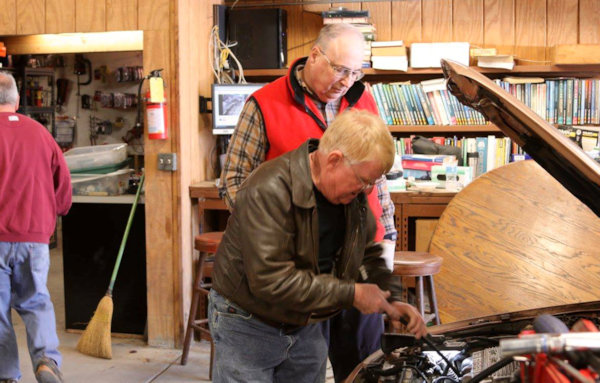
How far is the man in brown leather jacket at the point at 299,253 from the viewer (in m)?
1.60

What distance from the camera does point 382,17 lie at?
17.9 feet

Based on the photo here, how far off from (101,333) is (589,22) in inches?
161

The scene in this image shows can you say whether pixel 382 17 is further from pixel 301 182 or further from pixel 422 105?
pixel 301 182

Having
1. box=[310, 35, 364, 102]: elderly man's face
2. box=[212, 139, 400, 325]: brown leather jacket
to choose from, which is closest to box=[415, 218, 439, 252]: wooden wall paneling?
box=[310, 35, 364, 102]: elderly man's face

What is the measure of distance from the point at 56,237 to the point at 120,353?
175 inches

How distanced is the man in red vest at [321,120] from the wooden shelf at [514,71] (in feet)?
8.14

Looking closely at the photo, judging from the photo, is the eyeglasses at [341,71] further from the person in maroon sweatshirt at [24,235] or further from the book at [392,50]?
the book at [392,50]

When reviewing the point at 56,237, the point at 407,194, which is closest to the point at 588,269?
the point at 407,194

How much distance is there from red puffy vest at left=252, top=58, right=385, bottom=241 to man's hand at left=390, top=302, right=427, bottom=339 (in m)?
0.86

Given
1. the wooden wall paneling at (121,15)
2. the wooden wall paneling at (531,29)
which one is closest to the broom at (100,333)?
the wooden wall paneling at (121,15)

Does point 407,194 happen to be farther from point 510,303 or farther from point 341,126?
point 341,126

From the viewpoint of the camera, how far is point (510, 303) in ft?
9.78

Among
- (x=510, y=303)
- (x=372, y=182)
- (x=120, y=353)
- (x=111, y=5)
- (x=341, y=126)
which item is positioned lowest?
(x=120, y=353)

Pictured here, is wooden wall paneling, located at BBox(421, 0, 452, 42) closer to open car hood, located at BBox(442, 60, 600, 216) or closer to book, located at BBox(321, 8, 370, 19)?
book, located at BBox(321, 8, 370, 19)
